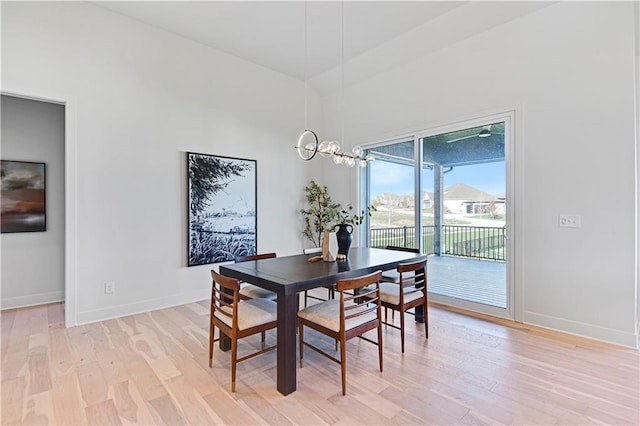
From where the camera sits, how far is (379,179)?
500 centimetres

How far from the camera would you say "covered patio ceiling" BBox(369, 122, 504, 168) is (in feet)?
12.0

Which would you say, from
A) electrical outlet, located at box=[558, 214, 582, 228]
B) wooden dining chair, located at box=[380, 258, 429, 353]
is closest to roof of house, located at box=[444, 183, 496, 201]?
electrical outlet, located at box=[558, 214, 582, 228]

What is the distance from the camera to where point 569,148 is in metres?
3.07

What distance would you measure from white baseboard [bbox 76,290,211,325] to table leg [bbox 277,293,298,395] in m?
2.47

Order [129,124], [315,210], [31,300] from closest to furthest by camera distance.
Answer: [129,124], [31,300], [315,210]

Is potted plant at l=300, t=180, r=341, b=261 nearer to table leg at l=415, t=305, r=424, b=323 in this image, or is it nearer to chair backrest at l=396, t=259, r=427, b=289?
table leg at l=415, t=305, r=424, b=323

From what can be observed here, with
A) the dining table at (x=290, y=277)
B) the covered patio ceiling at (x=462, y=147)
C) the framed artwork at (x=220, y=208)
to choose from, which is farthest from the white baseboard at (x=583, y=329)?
the framed artwork at (x=220, y=208)

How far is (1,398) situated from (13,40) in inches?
126

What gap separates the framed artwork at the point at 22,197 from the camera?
12.6 ft

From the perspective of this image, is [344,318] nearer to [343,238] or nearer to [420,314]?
[343,238]

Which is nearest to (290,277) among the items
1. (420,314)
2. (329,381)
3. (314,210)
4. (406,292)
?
(329,381)

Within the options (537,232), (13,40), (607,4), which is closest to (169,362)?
(13,40)

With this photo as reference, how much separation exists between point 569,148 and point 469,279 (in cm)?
180

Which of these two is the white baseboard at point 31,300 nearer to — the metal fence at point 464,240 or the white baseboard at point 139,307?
the white baseboard at point 139,307
